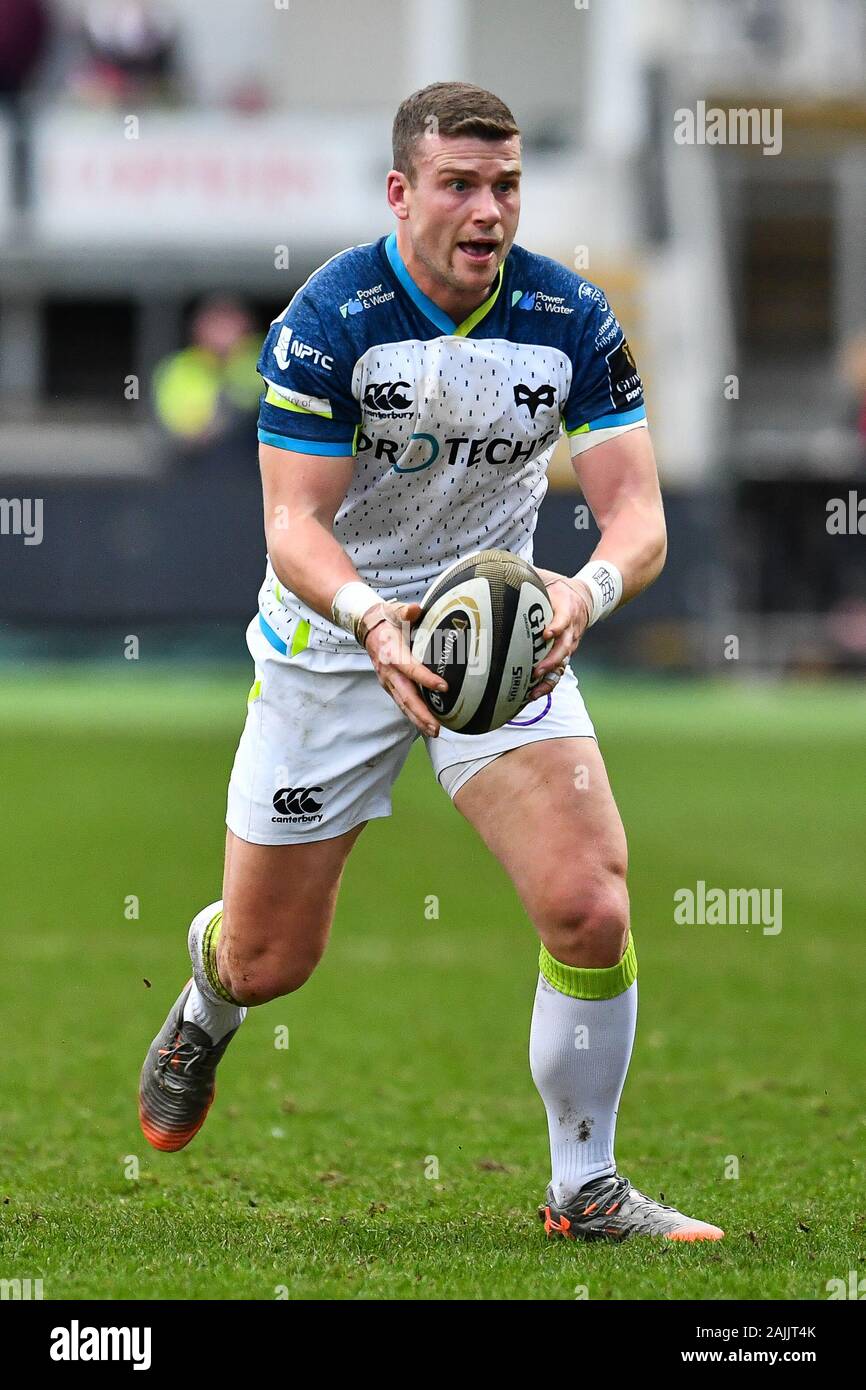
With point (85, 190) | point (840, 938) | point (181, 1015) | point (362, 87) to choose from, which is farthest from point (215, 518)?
point (181, 1015)

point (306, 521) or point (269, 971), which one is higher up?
point (306, 521)

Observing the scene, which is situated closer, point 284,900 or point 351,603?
point 351,603

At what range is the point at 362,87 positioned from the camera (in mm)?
33906

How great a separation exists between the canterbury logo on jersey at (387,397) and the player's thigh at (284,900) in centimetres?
113

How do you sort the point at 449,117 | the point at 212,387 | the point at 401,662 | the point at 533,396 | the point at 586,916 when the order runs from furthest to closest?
the point at 212,387, the point at 533,396, the point at 586,916, the point at 449,117, the point at 401,662

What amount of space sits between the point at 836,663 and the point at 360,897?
1711 centimetres

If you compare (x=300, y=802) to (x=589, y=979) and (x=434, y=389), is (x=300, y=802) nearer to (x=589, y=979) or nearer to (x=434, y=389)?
(x=589, y=979)

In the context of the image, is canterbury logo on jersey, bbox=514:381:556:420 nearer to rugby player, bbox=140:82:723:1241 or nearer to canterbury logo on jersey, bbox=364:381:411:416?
rugby player, bbox=140:82:723:1241

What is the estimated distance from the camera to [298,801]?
5691mm

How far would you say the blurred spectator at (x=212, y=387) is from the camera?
27.5m

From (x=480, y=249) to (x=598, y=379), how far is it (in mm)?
496

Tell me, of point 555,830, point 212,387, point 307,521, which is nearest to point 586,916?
point 555,830

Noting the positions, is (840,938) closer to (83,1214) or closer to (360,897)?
(360,897)

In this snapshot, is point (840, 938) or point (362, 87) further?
point (362, 87)
